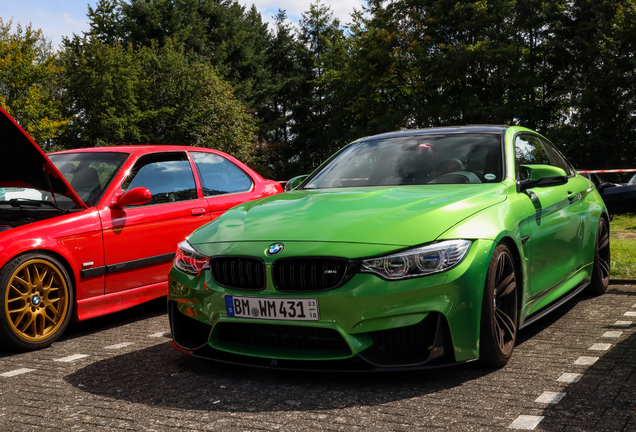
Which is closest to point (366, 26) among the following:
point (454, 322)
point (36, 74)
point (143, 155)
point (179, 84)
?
point (179, 84)

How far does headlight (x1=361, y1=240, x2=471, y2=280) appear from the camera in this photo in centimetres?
348

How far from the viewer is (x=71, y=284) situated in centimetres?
526

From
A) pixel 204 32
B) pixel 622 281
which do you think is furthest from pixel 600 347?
pixel 204 32

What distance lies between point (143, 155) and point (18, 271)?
173cm

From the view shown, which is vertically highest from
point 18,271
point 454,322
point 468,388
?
point 18,271

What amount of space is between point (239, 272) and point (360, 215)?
2.48 ft

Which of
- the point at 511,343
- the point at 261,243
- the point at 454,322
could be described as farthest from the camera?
the point at 511,343

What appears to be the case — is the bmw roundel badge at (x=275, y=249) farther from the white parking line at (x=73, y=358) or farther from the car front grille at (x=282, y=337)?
the white parking line at (x=73, y=358)

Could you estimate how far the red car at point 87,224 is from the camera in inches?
191

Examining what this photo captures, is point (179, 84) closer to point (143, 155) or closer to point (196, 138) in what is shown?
point (196, 138)

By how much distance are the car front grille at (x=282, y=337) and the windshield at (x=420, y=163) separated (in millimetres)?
1480

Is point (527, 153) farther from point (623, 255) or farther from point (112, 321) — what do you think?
point (623, 255)

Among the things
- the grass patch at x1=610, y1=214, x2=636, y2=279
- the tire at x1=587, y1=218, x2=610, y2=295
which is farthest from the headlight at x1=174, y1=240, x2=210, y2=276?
the grass patch at x1=610, y1=214, x2=636, y2=279

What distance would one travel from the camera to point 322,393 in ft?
11.7
